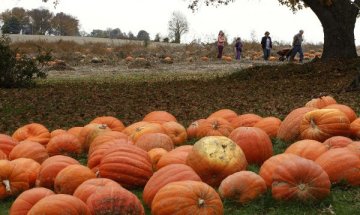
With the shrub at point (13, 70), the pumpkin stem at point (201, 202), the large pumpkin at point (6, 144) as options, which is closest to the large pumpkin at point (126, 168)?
the pumpkin stem at point (201, 202)

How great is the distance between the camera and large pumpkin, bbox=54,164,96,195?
17.6 feet

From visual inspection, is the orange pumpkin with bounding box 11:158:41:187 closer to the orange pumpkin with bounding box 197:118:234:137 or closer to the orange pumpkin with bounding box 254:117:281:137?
the orange pumpkin with bounding box 197:118:234:137

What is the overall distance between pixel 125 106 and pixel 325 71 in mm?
6997

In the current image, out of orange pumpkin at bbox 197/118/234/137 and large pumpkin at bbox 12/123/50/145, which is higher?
orange pumpkin at bbox 197/118/234/137

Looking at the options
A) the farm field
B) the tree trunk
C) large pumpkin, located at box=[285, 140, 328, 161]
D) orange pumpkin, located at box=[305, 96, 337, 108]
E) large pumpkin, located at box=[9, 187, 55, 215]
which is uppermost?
the tree trunk

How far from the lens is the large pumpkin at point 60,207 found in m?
4.26

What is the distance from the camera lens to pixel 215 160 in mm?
5465

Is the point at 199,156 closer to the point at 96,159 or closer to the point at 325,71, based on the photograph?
the point at 96,159

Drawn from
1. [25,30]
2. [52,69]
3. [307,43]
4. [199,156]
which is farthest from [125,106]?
[25,30]

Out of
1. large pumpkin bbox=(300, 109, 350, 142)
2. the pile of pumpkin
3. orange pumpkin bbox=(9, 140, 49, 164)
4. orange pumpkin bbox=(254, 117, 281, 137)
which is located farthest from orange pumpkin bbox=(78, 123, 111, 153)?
large pumpkin bbox=(300, 109, 350, 142)

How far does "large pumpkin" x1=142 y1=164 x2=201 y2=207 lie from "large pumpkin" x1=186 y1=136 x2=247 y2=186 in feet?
1.11

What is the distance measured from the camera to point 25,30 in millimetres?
93625

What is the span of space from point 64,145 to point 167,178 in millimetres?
2602

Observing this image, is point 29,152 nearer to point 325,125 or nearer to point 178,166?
point 178,166
